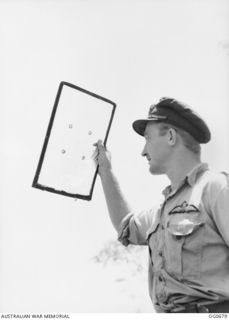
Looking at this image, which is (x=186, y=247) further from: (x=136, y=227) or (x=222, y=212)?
(x=136, y=227)

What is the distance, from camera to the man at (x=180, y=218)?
115 inches

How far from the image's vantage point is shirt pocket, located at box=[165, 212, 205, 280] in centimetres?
295

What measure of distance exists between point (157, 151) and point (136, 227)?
0.57 metres

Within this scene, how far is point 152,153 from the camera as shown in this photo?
342cm

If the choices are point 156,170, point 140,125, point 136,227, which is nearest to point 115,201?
point 136,227

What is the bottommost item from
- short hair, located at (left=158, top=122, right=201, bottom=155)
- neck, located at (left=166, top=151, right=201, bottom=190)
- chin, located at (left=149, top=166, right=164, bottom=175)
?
chin, located at (left=149, top=166, right=164, bottom=175)

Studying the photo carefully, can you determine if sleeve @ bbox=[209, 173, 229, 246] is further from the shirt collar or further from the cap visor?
the cap visor

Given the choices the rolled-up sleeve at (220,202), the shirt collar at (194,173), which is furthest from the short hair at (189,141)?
the rolled-up sleeve at (220,202)

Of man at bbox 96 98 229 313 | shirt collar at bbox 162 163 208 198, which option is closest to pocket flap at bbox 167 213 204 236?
man at bbox 96 98 229 313

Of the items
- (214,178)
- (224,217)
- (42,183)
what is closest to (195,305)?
(224,217)

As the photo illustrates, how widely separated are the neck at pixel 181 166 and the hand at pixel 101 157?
0.47m

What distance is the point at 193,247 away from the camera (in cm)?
298

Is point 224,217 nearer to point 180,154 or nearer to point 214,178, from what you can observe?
point 214,178

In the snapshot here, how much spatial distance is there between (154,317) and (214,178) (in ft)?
2.99
